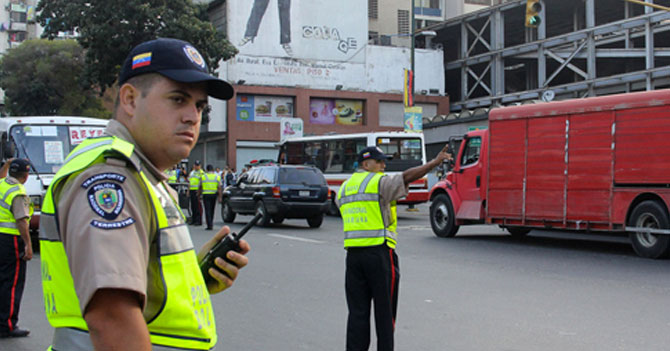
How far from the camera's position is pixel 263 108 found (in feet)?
150

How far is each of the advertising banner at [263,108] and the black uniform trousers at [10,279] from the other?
3771 cm

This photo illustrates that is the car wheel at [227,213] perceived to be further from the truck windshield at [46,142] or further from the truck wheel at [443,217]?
the truck windshield at [46,142]

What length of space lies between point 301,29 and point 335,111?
19.5 feet

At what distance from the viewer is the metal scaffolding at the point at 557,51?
37.0 metres

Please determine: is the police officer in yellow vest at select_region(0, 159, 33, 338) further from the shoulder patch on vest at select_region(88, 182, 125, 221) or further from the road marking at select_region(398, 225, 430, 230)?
the road marking at select_region(398, 225, 430, 230)

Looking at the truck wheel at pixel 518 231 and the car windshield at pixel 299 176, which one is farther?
the car windshield at pixel 299 176

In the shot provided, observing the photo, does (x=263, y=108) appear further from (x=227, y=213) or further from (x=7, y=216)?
(x=7, y=216)

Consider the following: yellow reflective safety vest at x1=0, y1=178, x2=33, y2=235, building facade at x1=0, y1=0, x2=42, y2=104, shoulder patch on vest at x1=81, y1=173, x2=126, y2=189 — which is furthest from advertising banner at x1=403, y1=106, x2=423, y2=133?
building facade at x1=0, y1=0, x2=42, y2=104

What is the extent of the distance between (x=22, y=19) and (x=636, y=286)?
87105 millimetres

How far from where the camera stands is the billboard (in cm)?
4522

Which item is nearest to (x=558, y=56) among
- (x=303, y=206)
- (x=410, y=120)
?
(x=410, y=120)

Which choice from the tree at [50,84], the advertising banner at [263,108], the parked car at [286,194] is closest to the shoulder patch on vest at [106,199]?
the parked car at [286,194]

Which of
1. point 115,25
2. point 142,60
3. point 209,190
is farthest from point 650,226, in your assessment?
point 115,25

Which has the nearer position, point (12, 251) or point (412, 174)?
point (412, 174)
